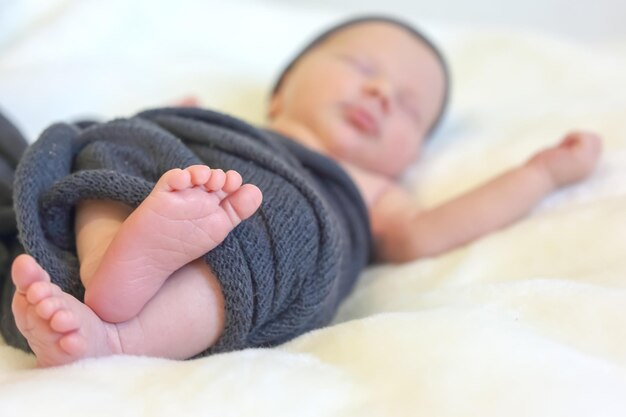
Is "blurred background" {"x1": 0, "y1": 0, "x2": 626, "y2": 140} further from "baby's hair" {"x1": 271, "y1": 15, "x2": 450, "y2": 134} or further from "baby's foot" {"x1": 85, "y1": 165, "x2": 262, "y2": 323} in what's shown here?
"baby's foot" {"x1": 85, "y1": 165, "x2": 262, "y2": 323}

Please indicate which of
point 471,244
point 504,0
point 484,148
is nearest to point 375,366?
point 471,244

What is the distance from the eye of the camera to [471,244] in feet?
3.29

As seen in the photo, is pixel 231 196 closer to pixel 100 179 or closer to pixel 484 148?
pixel 100 179

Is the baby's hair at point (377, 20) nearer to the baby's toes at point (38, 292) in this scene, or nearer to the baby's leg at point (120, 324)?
the baby's leg at point (120, 324)

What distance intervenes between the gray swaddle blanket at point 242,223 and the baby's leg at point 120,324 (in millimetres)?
21

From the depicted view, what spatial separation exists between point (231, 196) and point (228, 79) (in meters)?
0.93

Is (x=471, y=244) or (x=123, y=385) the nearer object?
(x=123, y=385)

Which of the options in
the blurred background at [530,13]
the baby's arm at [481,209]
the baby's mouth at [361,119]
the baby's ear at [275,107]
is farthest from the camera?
the blurred background at [530,13]

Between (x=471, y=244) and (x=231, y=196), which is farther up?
(x=231, y=196)

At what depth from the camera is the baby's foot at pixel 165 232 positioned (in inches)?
24.0

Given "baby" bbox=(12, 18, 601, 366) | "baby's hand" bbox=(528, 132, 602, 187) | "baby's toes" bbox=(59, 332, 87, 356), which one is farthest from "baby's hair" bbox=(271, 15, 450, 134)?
"baby's toes" bbox=(59, 332, 87, 356)

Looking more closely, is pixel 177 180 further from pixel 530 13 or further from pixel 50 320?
pixel 530 13

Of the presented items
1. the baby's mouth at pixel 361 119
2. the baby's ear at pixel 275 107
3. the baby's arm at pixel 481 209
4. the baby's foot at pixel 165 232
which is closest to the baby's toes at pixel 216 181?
the baby's foot at pixel 165 232

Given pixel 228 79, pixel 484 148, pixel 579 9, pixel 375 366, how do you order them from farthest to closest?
pixel 579 9 → pixel 228 79 → pixel 484 148 → pixel 375 366
